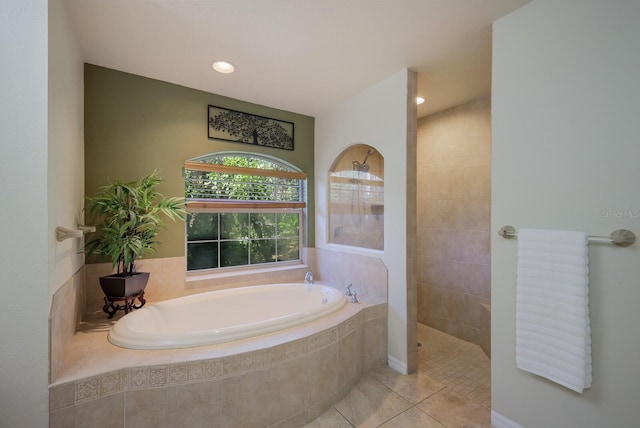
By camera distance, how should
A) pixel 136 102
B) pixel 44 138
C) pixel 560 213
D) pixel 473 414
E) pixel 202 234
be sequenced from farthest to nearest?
pixel 202 234 < pixel 136 102 < pixel 473 414 < pixel 560 213 < pixel 44 138

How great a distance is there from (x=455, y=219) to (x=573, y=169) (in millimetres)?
1605

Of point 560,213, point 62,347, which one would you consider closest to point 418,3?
point 560,213

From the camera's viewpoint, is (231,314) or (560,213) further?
(231,314)

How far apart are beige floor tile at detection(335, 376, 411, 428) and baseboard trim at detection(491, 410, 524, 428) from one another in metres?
0.49

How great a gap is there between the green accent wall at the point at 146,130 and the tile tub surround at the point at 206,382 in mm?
1145

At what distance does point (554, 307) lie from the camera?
1.41m

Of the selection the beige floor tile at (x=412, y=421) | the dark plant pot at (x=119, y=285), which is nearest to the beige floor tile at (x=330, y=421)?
the beige floor tile at (x=412, y=421)

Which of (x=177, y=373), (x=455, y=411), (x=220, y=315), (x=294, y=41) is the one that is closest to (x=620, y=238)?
(x=455, y=411)

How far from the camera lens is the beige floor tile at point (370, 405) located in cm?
175

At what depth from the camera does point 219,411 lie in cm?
146

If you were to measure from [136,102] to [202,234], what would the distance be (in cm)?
127

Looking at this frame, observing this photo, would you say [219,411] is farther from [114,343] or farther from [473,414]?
[473,414]

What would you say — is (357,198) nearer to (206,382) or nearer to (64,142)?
(206,382)

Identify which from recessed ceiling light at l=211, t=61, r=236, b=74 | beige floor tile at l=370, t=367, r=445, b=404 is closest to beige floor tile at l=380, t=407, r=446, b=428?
beige floor tile at l=370, t=367, r=445, b=404
